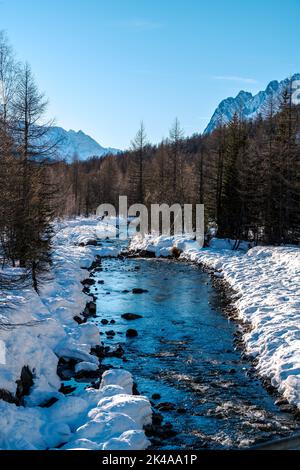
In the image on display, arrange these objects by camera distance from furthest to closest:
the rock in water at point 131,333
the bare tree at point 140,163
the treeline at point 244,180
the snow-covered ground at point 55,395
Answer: the bare tree at point 140,163 → the treeline at point 244,180 → the rock in water at point 131,333 → the snow-covered ground at point 55,395

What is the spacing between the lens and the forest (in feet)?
47.5

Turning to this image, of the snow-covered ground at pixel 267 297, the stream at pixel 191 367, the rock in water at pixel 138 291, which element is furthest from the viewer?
the rock in water at pixel 138 291

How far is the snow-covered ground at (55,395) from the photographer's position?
839cm

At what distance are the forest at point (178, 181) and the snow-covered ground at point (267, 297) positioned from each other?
12.2ft

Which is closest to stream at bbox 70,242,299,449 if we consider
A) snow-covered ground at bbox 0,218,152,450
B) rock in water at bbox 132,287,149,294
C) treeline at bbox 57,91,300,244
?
rock in water at bbox 132,287,149,294

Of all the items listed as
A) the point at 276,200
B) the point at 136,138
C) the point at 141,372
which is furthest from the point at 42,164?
the point at 136,138

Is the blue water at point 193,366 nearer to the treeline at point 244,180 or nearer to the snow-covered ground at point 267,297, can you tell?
the snow-covered ground at point 267,297

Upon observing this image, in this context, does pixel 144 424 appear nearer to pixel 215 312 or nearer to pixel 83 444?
pixel 83 444

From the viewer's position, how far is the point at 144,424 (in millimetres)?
9531

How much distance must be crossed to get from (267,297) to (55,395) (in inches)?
450

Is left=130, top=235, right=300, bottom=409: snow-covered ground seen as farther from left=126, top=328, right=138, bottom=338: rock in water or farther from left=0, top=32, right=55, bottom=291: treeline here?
left=0, top=32, right=55, bottom=291: treeline

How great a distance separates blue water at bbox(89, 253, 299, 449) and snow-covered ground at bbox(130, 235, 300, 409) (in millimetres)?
604

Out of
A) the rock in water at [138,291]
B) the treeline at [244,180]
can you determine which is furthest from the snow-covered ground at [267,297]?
the rock in water at [138,291]
